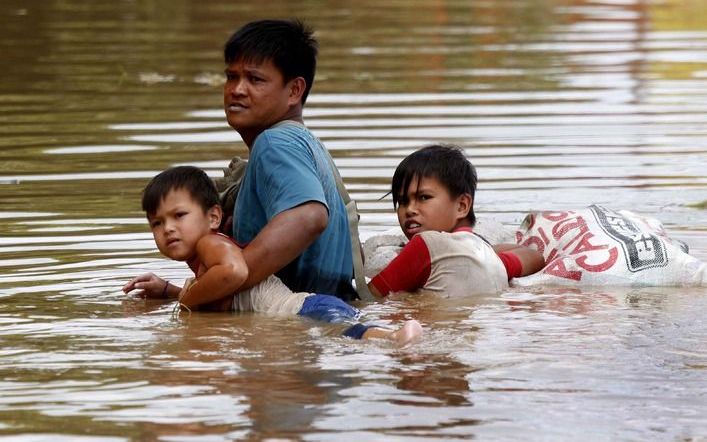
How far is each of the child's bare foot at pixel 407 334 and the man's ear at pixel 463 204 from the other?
1.63m

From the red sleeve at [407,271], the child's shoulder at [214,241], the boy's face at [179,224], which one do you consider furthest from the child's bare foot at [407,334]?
the red sleeve at [407,271]

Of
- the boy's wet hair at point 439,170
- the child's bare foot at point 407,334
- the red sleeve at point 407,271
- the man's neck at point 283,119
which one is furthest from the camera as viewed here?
the boy's wet hair at point 439,170

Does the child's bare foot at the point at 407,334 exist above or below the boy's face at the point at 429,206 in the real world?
below

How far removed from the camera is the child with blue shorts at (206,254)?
635 centimetres

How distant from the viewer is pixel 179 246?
6492 mm

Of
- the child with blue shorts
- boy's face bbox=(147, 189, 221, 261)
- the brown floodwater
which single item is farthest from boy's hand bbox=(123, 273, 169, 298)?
boy's face bbox=(147, 189, 221, 261)

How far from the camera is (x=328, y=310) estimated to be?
20.5 ft

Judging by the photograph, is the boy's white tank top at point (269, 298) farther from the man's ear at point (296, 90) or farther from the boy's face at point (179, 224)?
the man's ear at point (296, 90)

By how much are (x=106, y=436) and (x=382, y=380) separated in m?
0.98

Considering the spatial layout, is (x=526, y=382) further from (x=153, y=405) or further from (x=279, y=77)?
(x=279, y=77)

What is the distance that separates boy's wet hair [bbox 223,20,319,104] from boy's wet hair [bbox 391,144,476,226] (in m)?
0.73

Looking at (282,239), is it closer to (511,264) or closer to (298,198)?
(298,198)

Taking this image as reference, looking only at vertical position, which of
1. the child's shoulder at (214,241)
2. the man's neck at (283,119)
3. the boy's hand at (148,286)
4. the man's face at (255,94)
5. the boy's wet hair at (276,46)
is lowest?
the boy's hand at (148,286)

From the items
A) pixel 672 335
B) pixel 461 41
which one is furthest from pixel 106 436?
pixel 461 41
